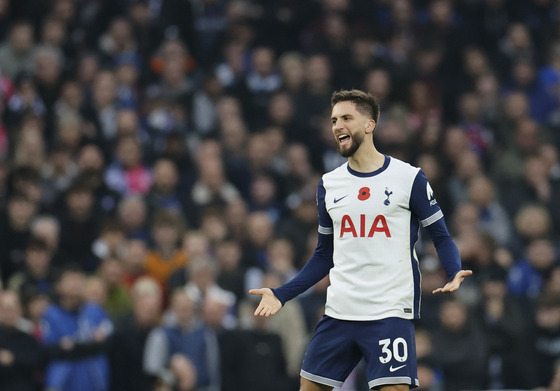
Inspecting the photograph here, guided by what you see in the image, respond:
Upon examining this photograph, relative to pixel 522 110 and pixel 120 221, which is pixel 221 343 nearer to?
pixel 120 221

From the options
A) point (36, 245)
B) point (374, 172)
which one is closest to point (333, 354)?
point (374, 172)

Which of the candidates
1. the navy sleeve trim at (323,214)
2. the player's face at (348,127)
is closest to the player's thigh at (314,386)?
the navy sleeve trim at (323,214)

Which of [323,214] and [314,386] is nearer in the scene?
[314,386]

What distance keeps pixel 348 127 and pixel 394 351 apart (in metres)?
1.39

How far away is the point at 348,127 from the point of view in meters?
6.51

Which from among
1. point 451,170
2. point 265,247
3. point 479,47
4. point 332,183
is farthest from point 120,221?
point 479,47

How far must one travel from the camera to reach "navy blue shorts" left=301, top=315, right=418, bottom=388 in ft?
20.8

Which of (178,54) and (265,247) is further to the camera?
(178,54)

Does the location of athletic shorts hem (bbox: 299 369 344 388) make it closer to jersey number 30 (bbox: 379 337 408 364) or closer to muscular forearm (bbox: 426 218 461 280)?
jersey number 30 (bbox: 379 337 408 364)

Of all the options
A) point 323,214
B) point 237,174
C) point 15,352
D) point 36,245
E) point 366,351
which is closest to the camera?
point 366,351

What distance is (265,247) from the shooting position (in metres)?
11.9

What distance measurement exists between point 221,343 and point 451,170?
460cm

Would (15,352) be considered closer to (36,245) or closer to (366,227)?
(36,245)

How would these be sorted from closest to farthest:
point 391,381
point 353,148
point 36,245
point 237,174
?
1. point 391,381
2. point 353,148
3. point 36,245
4. point 237,174
